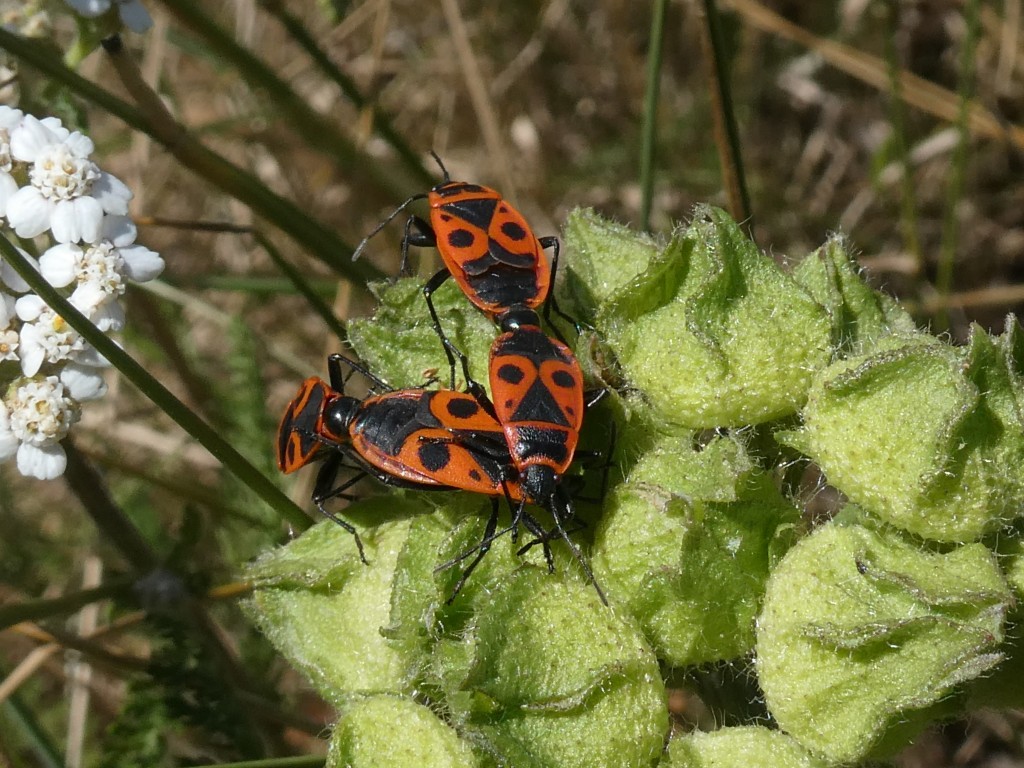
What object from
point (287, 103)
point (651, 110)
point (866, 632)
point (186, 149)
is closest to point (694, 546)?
point (866, 632)

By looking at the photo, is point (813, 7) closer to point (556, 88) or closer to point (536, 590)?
point (556, 88)

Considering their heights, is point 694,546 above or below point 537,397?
below

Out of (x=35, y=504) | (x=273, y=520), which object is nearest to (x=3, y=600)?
(x=35, y=504)

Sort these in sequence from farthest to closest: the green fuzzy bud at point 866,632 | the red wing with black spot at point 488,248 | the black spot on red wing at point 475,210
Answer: the black spot on red wing at point 475,210 < the red wing with black spot at point 488,248 < the green fuzzy bud at point 866,632

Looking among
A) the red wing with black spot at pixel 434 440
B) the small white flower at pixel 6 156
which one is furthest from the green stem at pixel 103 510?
the red wing with black spot at pixel 434 440

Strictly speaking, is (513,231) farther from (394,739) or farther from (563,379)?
(394,739)

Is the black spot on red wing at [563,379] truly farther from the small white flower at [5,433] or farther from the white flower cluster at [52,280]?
the small white flower at [5,433]
